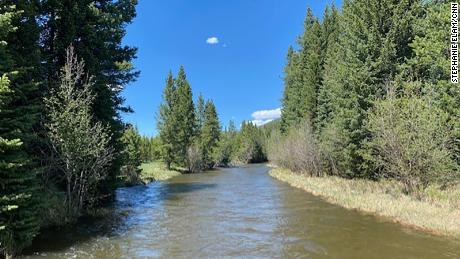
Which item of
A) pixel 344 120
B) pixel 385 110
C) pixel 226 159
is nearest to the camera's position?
pixel 385 110

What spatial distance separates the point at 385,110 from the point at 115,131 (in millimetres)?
15067

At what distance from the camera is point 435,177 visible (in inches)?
778

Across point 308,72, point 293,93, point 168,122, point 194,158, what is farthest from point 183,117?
point 308,72

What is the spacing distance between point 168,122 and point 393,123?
150ft

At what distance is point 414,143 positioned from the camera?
19.2 m

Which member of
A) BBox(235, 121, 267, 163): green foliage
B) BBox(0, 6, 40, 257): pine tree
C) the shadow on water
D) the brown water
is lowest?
the brown water

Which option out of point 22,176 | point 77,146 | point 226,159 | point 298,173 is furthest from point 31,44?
point 226,159

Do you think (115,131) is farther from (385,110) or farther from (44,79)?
(385,110)

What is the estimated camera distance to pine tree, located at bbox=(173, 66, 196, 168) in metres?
61.2

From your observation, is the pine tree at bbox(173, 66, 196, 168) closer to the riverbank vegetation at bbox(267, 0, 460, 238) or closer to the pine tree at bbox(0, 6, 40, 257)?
the riverbank vegetation at bbox(267, 0, 460, 238)

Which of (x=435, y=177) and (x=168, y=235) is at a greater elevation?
(x=435, y=177)

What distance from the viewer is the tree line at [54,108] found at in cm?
1176

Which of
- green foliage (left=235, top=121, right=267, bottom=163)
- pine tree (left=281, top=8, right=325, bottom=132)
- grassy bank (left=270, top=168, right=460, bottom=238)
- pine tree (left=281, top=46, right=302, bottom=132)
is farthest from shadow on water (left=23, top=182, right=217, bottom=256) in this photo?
green foliage (left=235, top=121, right=267, bottom=163)

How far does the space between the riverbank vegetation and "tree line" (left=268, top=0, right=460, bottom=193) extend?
6 cm
